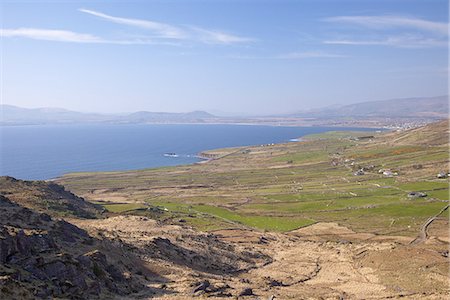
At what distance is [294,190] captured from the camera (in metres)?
125

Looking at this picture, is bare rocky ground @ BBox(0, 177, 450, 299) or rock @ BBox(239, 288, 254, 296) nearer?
bare rocky ground @ BBox(0, 177, 450, 299)

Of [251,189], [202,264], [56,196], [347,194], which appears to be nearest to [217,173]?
[251,189]

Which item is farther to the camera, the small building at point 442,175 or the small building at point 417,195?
the small building at point 442,175

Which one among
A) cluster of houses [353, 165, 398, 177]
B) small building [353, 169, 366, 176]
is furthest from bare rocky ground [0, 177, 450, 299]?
small building [353, 169, 366, 176]

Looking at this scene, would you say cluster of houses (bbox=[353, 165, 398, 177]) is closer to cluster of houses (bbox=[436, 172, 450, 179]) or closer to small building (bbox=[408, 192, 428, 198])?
cluster of houses (bbox=[436, 172, 450, 179])

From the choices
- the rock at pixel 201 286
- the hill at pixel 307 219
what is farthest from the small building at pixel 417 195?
the rock at pixel 201 286

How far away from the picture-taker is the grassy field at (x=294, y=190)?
87125mm

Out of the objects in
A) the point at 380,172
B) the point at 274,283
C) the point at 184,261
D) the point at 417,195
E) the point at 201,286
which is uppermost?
the point at 201,286

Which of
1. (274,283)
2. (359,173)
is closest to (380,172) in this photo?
(359,173)

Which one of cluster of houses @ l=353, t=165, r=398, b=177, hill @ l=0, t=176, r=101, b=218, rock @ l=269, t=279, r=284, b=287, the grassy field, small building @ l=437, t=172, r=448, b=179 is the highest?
hill @ l=0, t=176, r=101, b=218

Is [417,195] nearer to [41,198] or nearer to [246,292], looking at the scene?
[246,292]

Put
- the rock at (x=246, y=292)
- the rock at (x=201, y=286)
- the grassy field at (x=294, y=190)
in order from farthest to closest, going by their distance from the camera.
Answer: the grassy field at (x=294, y=190), the rock at (x=246, y=292), the rock at (x=201, y=286)

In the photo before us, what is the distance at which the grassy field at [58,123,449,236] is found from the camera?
8712 cm

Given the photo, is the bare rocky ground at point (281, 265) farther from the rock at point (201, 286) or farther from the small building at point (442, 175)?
the small building at point (442, 175)
